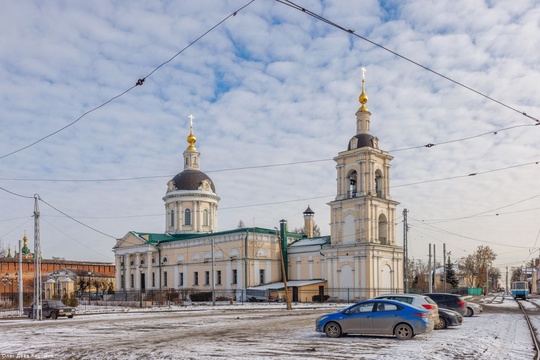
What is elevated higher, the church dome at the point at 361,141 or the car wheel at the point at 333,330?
the church dome at the point at 361,141

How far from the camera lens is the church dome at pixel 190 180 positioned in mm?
85875

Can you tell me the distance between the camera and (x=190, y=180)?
8650 centimetres

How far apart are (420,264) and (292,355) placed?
13118cm

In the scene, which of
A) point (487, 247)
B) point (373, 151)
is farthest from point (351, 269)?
point (487, 247)

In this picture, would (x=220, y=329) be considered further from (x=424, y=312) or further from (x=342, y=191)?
(x=342, y=191)

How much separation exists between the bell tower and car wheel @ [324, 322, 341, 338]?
42.0m

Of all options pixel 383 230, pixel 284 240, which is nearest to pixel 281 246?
pixel 284 240

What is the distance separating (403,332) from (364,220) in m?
43.8

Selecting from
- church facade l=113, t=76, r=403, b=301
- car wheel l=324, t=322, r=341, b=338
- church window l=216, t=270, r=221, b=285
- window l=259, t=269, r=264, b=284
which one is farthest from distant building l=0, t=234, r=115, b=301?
car wheel l=324, t=322, r=341, b=338

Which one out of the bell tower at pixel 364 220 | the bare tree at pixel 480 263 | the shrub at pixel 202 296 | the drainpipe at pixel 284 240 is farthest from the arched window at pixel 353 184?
the bare tree at pixel 480 263

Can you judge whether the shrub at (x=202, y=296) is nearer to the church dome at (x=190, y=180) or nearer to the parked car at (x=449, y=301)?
the church dome at (x=190, y=180)

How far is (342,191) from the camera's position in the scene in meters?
65.0

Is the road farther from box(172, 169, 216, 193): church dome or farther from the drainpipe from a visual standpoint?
box(172, 169, 216, 193): church dome

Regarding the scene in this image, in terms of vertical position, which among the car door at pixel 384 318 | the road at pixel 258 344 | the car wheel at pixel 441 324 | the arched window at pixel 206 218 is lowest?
the car wheel at pixel 441 324
